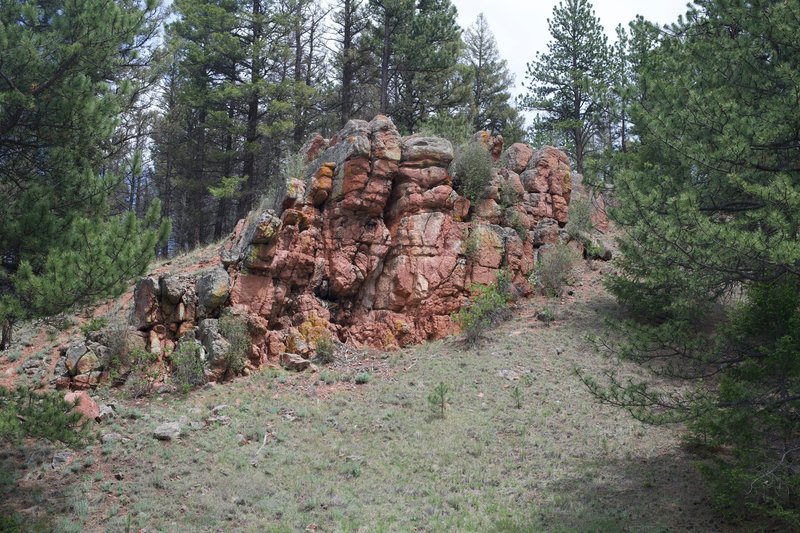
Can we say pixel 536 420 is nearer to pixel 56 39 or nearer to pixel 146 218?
pixel 146 218

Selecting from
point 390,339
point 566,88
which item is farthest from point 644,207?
point 566,88

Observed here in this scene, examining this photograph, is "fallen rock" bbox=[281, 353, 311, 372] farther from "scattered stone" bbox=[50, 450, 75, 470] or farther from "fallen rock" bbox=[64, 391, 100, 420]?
"scattered stone" bbox=[50, 450, 75, 470]

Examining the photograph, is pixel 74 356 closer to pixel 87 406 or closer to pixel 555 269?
pixel 87 406

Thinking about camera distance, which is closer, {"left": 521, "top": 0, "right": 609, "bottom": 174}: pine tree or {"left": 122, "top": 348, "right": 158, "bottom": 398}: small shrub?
{"left": 122, "top": 348, "right": 158, "bottom": 398}: small shrub

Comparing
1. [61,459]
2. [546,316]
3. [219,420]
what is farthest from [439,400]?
[61,459]

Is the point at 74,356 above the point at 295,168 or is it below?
below

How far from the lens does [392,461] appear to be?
35.2 ft

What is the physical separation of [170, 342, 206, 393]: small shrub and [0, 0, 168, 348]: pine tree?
469 centimetres

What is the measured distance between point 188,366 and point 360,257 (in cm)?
536

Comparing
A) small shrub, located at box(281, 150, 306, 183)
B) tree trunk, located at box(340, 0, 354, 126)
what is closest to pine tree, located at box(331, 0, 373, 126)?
tree trunk, located at box(340, 0, 354, 126)

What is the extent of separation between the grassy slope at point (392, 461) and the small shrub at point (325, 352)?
564 millimetres

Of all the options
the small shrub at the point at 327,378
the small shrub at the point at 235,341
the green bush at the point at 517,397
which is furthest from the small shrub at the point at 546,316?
the small shrub at the point at 235,341

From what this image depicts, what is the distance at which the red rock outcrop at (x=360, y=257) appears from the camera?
48.6ft

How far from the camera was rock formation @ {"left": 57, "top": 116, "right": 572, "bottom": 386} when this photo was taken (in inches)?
578
